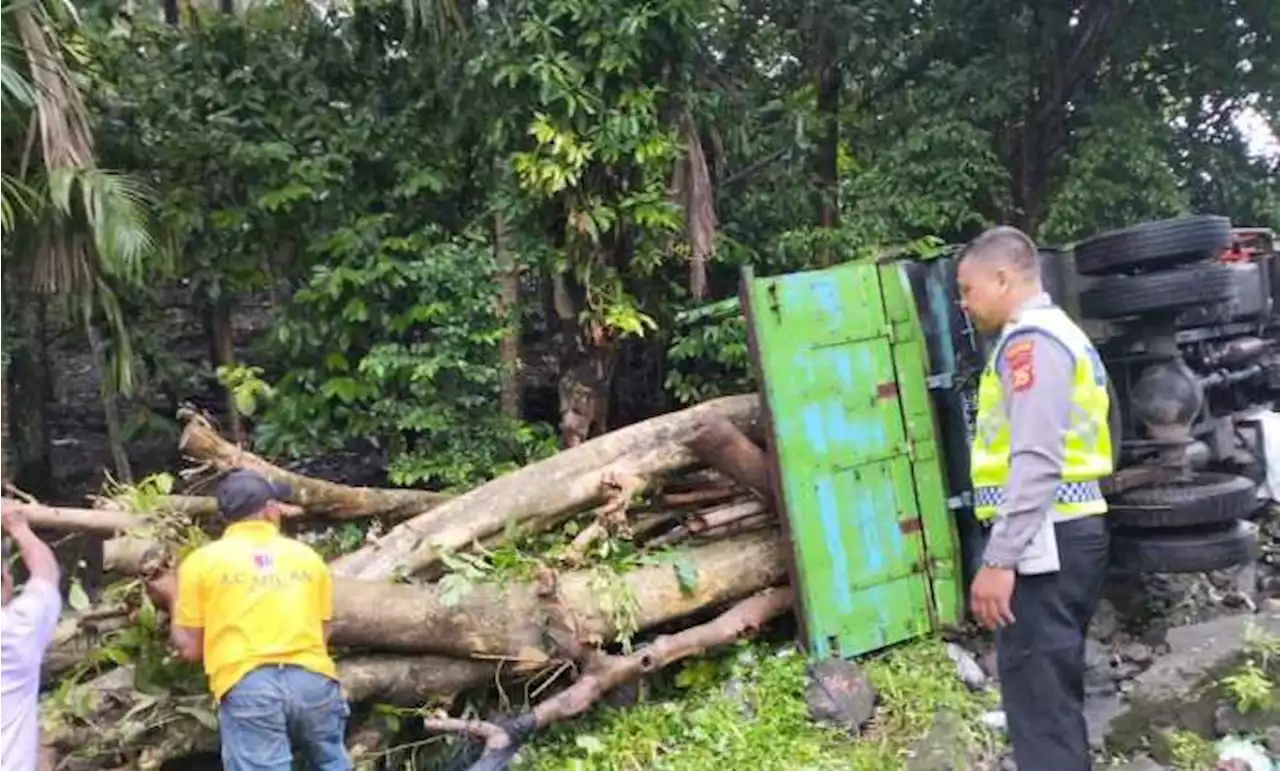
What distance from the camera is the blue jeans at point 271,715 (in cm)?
371

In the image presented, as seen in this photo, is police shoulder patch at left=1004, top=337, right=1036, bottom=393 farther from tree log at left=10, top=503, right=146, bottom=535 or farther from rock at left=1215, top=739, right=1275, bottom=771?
tree log at left=10, top=503, right=146, bottom=535

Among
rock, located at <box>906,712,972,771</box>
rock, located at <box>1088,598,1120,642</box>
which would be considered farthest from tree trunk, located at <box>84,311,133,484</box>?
rock, located at <box>1088,598,1120,642</box>

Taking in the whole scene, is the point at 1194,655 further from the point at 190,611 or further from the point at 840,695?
the point at 190,611

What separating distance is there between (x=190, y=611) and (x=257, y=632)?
0.90 ft

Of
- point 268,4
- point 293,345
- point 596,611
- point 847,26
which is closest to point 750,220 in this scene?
point 847,26

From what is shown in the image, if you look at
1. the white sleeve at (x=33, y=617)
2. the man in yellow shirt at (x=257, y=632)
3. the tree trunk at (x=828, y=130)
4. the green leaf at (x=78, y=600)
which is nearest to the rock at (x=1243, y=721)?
the man in yellow shirt at (x=257, y=632)

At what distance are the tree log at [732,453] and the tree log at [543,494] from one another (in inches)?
5.3

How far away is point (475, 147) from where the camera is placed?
8367 mm

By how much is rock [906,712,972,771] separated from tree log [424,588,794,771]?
3.11ft

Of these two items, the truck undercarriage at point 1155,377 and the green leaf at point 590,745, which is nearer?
the green leaf at point 590,745

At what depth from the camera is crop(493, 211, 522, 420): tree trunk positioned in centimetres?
788

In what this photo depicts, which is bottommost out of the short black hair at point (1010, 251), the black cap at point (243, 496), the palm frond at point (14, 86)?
the black cap at point (243, 496)

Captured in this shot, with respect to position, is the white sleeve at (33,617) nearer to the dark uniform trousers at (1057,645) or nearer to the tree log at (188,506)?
the tree log at (188,506)

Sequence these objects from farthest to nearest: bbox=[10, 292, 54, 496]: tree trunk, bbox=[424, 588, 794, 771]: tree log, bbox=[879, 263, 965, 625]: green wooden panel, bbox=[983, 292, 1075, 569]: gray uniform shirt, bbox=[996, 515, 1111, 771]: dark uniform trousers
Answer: bbox=[10, 292, 54, 496]: tree trunk < bbox=[879, 263, 965, 625]: green wooden panel < bbox=[424, 588, 794, 771]: tree log < bbox=[996, 515, 1111, 771]: dark uniform trousers < bbox=[983, 292, 1075, 569]: gray uniform shirt
